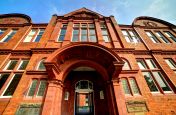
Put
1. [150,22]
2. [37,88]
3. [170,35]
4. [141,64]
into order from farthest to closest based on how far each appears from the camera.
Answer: [150,22] → [170,35] → [141,64] → [37,88]

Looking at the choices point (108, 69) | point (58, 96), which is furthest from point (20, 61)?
point (108, 69)

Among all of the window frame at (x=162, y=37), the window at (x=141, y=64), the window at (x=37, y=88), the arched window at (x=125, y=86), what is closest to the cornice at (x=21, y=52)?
the window at (x=37, y=88)

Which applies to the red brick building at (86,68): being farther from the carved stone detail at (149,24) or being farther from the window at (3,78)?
the carved stone detail at (149,24)

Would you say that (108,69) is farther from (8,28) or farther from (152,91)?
(8,28)

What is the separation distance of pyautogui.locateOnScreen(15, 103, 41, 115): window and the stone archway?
760 millimetres

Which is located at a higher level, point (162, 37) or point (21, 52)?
point (162, 37)

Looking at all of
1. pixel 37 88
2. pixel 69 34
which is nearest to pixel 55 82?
pixel 37 88

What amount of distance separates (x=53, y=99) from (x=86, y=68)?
13.3 ft

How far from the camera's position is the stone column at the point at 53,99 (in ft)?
25.2

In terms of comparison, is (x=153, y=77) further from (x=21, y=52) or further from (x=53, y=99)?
(x=21, y=52)

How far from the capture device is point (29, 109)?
26.8 ft

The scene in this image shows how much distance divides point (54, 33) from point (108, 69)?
684 cm

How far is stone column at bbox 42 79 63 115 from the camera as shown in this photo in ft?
25.2

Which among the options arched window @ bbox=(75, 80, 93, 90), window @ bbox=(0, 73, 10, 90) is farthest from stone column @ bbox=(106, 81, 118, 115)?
window @ bbox=(0, 73, 10, 90)
